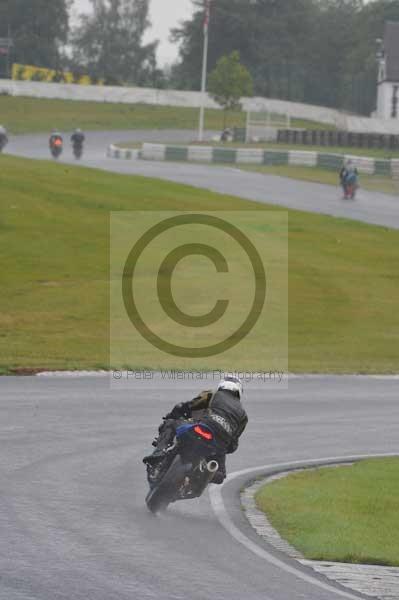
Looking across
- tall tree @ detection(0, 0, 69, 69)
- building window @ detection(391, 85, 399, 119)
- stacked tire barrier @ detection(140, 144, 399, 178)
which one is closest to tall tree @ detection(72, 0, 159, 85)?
tall tree @ detection(0, 0, 69, 69)

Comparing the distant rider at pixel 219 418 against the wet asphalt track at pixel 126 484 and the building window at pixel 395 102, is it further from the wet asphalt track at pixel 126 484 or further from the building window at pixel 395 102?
the building window at pixel 395 102

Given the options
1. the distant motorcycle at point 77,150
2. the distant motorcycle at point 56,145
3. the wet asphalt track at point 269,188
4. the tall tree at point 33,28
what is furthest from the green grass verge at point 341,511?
the tall tree at point 33,28

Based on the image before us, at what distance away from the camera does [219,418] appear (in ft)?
35.6

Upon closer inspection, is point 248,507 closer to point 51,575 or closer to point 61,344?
point 51,575

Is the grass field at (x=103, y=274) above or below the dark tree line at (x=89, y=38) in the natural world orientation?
below

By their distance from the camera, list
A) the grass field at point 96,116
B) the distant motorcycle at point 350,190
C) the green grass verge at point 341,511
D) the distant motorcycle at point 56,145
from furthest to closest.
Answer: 1. the grass field at point 96,116
2. the distant motorcycle at point 56,145
3. the distant motorcycle at point 350,190
4. the green grass verge at point 341,511

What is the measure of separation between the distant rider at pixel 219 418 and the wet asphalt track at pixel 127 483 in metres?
0.62

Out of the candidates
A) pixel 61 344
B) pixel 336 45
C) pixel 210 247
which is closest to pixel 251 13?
pixel 336 45

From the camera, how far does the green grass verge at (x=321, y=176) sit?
2078 inches

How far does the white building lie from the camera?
95.6 metres

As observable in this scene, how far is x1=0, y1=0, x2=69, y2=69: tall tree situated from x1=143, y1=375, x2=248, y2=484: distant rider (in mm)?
118939

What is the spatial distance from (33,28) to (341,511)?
12264 centimetres

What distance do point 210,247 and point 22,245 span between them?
18.4 feet

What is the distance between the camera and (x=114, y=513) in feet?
35.4
